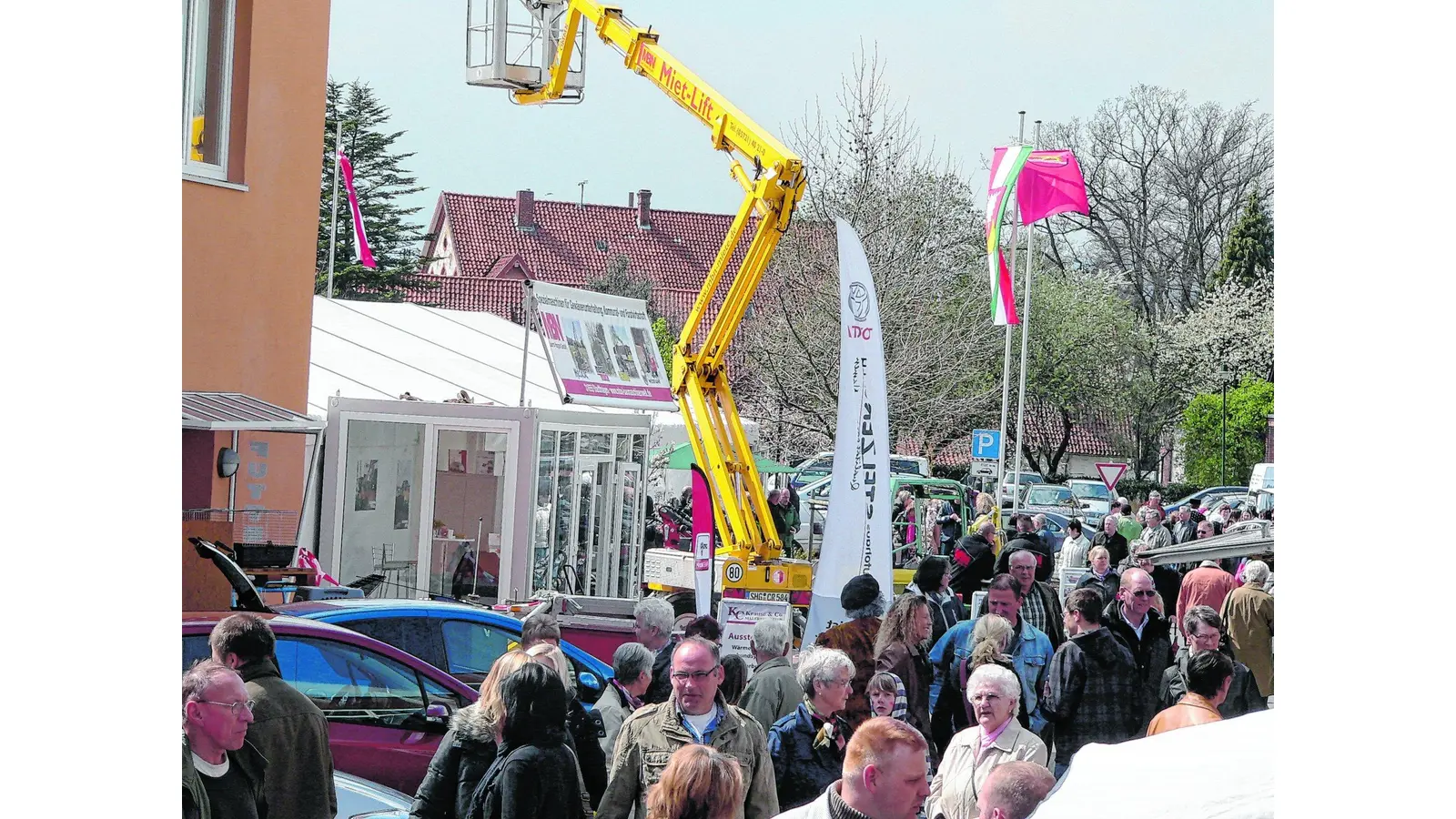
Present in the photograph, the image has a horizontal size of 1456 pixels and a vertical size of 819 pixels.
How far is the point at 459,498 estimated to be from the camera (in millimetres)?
15273

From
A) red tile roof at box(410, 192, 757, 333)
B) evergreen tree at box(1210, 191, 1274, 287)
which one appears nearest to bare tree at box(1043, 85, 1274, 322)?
evergreen tree at box(1210, 191, 1274, 287)

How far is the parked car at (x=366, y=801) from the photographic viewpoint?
5973 mm

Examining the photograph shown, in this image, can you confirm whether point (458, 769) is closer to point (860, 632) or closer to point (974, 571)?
point (860, 632)

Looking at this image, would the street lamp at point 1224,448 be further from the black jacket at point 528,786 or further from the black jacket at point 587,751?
the black jacket at point 528,786

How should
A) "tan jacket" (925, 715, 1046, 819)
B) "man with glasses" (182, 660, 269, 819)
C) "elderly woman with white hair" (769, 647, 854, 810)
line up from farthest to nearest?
Result: "elderly woman with white hair" (769, 647, 854, 810)
"tan jacket" (925, 715, 1046, 819)
"man with glasses" (182, 660, 269, 819)

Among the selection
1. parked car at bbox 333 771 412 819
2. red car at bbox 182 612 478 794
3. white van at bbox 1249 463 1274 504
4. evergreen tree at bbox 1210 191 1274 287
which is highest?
evergreen tree at bbox 1210 191 1274 287

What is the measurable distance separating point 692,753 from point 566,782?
2.31 ft

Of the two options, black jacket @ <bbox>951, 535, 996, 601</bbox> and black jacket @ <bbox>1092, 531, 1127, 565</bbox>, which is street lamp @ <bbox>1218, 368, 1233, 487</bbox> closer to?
black jacket @ <bbox>1092, 531, 1127, 565</bbox>

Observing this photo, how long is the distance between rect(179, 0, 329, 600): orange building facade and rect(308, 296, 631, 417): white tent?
2.10 m

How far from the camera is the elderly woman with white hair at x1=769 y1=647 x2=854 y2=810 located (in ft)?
18.5

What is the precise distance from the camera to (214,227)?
11492mm

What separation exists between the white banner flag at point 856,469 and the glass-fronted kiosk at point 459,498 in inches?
189

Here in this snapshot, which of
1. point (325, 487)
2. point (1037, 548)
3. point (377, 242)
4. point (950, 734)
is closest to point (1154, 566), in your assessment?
point (1037, 548)

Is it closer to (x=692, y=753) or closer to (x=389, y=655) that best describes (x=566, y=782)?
(x=692, y=753)
